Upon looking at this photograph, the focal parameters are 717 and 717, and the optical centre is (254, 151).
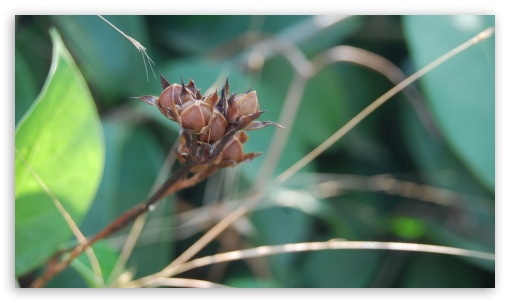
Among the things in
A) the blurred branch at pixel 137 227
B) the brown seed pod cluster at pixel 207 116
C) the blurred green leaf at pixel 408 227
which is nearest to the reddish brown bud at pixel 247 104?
the brown seed pod cluster at pixel 207 116

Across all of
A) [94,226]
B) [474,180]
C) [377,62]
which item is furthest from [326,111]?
[94,226]

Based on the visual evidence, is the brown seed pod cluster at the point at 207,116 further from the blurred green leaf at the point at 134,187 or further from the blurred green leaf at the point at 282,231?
the blurred green leaf at the point at 282,231

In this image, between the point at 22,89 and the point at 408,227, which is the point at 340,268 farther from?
the point at 22,89

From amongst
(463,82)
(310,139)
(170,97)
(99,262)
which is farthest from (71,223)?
(463,82)

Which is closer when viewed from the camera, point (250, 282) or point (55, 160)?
point (55, 160)

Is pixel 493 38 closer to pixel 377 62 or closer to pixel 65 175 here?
pixel 377 62

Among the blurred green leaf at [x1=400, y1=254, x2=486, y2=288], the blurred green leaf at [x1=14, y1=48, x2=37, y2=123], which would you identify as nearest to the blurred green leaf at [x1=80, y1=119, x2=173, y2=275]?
the blurred green leaf at [x1=14, y1=48, x2=37, y2=123]

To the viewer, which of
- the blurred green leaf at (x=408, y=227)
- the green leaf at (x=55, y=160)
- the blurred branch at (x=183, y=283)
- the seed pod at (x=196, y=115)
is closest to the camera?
the seed pod at (x=196, y=115)

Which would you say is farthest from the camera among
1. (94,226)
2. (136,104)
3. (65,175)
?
(136,104)
